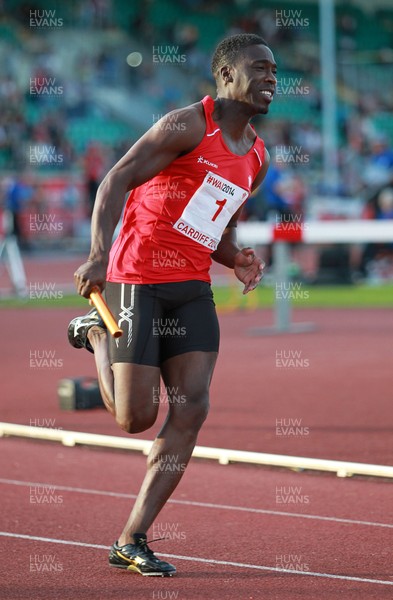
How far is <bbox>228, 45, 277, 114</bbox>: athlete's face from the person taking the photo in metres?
5.36

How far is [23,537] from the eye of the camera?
6121 millimetres

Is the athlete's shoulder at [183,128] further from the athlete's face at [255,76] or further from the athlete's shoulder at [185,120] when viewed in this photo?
the athlete's face at [255,76]

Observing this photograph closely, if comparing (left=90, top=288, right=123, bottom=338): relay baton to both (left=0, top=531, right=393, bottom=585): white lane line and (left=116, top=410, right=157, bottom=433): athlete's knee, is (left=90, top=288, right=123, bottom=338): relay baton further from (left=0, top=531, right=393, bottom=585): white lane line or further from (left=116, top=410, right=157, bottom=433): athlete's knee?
(left=0, top=531, right=393, bottom=585): white lane line

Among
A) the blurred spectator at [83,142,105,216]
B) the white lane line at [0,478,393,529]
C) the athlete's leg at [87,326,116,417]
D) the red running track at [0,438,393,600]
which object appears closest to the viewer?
the red running track at [0,438,393,600]

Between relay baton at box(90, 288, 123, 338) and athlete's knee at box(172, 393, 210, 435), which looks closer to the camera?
relay baton at box(90, 288, 123, 338)

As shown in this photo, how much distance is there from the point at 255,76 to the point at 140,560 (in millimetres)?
2117

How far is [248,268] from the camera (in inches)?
228

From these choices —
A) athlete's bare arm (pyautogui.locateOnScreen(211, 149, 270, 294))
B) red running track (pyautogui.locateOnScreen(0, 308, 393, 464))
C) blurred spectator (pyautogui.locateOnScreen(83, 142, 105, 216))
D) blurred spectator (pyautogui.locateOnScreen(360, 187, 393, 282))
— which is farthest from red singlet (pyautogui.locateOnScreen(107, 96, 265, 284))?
blurred spectator (pyautogui.locateOnScreen(83, 142, 105, 216))

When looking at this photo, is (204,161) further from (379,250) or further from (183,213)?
(379,250)

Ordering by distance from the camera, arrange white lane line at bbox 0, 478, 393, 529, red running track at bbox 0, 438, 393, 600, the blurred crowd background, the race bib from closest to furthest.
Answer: red running track at bbox 0, 438, 393, 600, the race bib, white lane line at bbox 0, 478, 393, 529, the blurred crowd background

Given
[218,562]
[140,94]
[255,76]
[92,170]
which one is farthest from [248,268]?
[140,94]

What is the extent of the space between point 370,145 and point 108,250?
104ft

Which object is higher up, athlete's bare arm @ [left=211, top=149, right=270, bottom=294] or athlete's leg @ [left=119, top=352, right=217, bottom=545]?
athlete's bare arm @ [left=211, top=149, right=270, bottom=294]

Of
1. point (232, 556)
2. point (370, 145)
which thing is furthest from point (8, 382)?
point (370, 145)
